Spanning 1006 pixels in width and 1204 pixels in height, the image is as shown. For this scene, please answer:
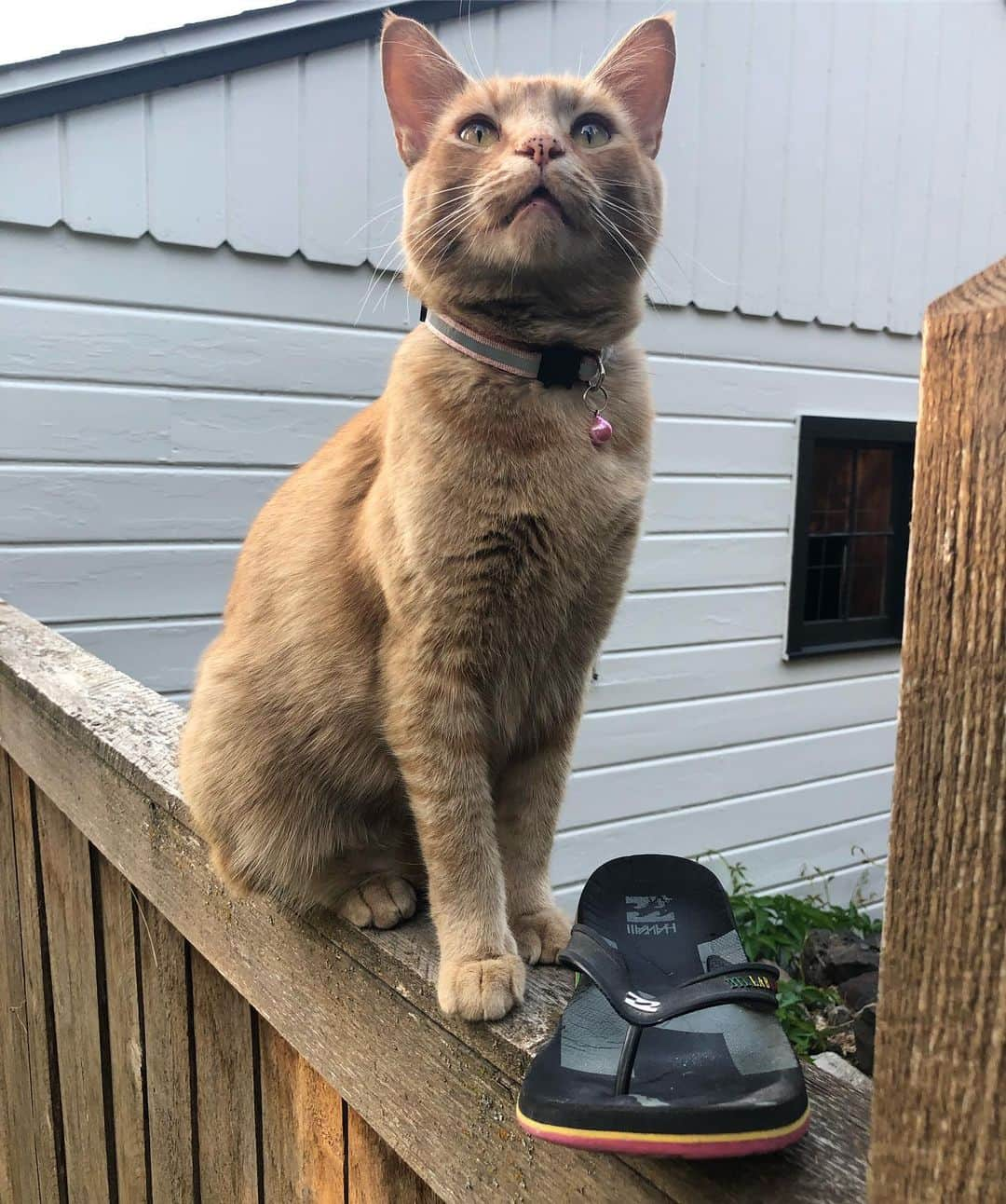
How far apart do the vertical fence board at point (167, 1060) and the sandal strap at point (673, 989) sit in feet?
2.69

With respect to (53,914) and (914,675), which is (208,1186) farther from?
(914,675)

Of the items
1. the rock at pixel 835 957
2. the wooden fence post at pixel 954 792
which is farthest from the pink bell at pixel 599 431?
the rock at pixel 835 957

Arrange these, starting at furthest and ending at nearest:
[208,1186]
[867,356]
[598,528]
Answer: [867,356] → [208,1186] → [598,528]

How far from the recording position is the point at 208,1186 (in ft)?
3.95

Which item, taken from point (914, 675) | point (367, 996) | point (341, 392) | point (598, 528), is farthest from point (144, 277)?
point (914, 675)

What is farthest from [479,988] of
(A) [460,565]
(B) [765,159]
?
(B) [765,159]

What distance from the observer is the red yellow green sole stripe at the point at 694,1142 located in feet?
1.65

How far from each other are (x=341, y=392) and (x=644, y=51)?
1.84 metres

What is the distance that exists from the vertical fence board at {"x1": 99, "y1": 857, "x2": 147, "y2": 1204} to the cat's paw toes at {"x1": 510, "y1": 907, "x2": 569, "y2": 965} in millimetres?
659

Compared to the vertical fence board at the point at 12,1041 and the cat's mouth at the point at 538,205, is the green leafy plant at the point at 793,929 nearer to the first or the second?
the vertical fence board at the point at 12,1041

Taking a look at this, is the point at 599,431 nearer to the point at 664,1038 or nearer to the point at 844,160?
the point at 664,1038

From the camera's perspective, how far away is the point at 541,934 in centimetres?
106

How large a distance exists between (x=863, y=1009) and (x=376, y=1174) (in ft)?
7.44

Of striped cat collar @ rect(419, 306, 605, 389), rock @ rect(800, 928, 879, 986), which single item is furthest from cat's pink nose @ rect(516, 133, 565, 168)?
rock @ rect(800, 928, 879, 986)
